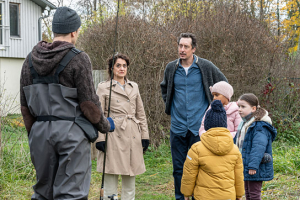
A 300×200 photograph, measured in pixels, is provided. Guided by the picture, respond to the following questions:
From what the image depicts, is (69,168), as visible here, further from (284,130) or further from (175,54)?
(284,130)

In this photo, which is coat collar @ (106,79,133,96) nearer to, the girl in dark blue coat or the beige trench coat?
the beige trench coat

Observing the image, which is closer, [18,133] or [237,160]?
[237,160]

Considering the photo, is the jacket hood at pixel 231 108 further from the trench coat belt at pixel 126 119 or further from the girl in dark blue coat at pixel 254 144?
the trench coat belt at pixel 126 119

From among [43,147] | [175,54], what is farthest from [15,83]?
[43,147]

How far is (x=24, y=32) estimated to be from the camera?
20.8m

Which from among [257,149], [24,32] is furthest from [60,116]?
[24,32]

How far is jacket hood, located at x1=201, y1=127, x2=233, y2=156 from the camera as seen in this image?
335 cm

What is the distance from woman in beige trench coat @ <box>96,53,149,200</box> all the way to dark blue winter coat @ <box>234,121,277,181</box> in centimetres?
130

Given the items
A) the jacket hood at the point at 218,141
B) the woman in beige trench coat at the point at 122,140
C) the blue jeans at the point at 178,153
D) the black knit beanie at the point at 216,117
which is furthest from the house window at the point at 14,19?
the jacket hood at the point at 218,141

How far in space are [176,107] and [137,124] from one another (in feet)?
1.93

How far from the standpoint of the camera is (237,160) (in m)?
3.46

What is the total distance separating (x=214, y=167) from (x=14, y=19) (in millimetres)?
19748

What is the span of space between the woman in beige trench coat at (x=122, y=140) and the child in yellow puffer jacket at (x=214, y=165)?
1273mm

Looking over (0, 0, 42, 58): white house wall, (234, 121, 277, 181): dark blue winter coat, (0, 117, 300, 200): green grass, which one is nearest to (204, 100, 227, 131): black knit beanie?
(234, 121, 277, 181): dark blue winter coat
